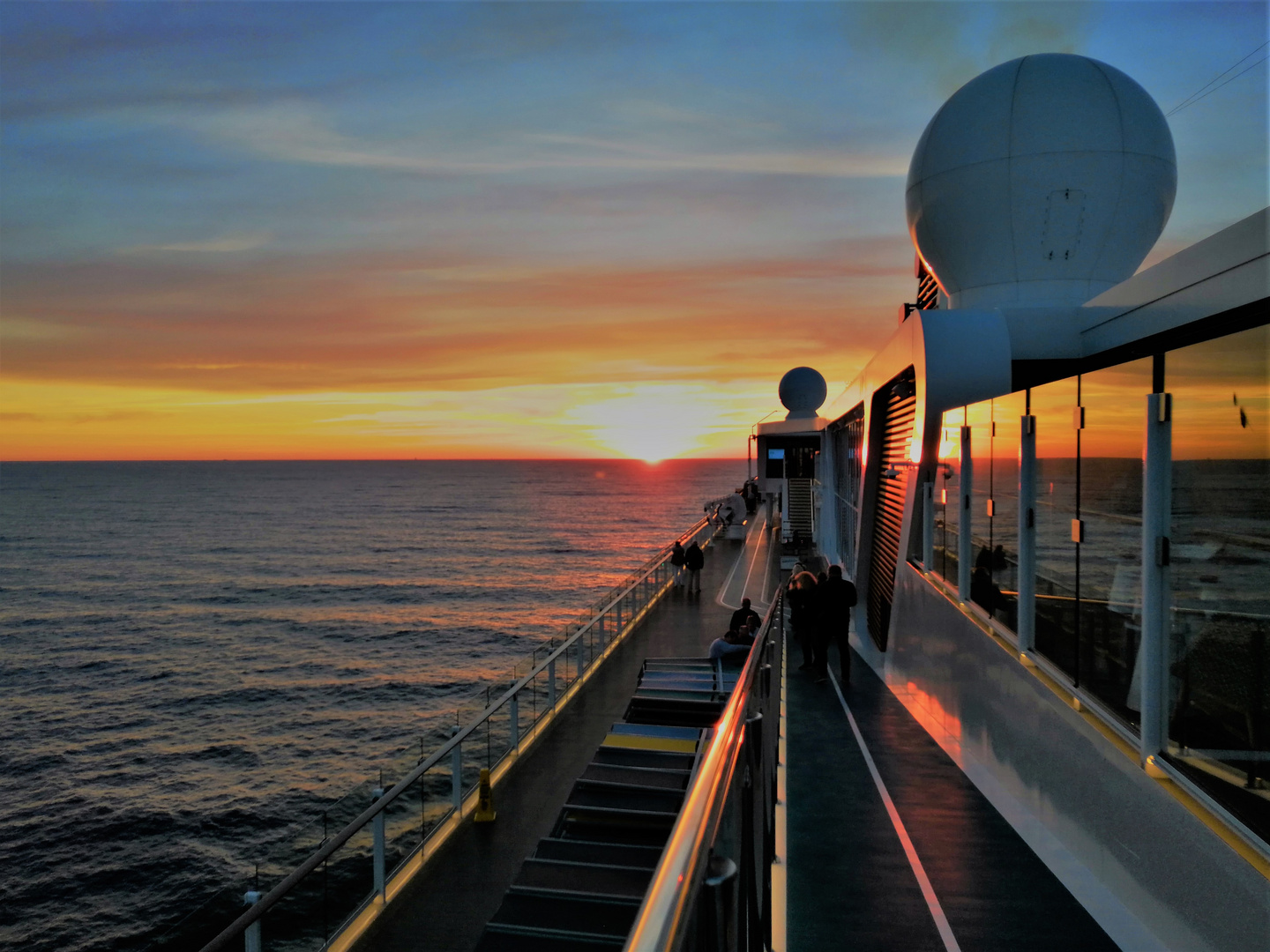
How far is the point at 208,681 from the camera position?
34281 mm

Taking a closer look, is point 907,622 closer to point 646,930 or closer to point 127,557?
point 646,930

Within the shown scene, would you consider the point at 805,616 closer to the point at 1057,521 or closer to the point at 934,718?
the point at 934,718

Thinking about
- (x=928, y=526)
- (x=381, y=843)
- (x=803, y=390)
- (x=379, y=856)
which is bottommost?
(x=379, y=856)

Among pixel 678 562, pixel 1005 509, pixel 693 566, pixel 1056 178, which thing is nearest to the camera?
pixel 1005 509

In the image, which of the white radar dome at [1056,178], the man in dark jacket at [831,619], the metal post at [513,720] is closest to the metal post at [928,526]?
the man in dark jacket at [831,619]

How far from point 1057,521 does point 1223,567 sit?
2.28 m

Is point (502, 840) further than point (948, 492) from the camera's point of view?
No

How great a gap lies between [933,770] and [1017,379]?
274 inches

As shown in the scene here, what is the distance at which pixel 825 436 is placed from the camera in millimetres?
31156

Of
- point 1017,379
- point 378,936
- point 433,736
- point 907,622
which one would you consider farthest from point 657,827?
point 433,736

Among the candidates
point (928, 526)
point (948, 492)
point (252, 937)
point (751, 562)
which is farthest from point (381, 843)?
point (751, 562)

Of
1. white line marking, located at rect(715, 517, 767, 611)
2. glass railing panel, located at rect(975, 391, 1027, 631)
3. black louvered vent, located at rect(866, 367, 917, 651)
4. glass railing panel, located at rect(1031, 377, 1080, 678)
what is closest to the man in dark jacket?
black louvered vent, located at rect(866, 367, 917, 651)

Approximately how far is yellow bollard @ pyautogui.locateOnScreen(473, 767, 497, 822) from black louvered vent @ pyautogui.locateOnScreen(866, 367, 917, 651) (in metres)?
6.94

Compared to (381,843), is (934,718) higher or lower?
higher
